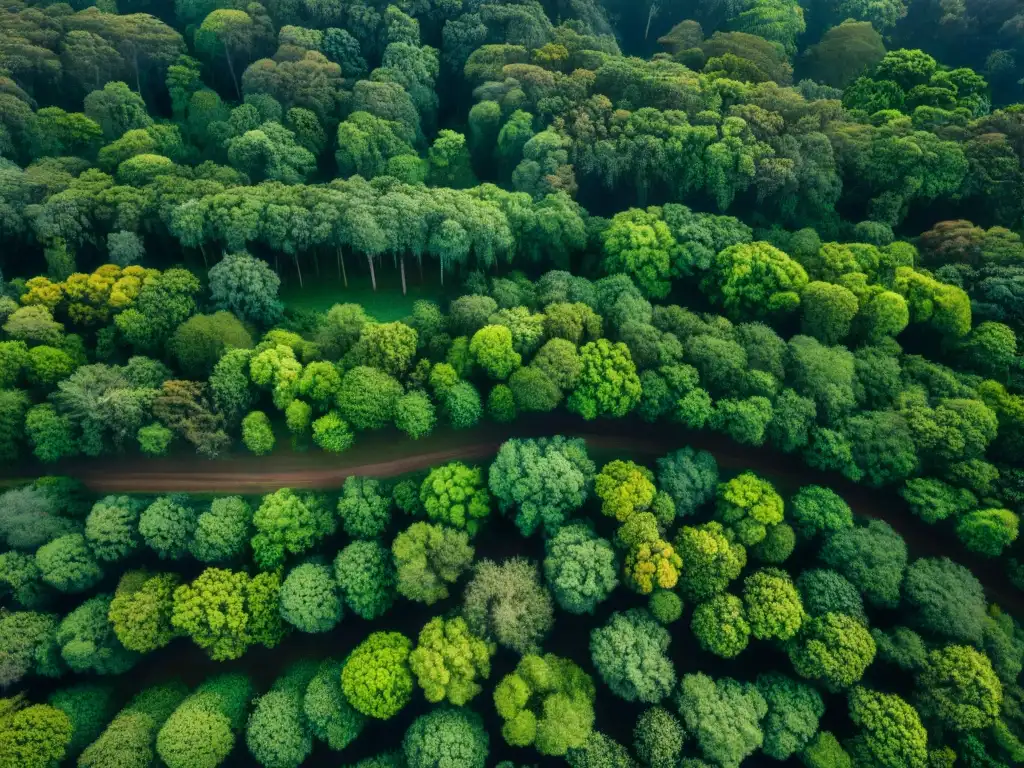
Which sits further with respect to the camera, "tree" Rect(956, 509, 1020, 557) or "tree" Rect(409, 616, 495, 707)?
"tree" Rect(956, 509, 1020, 557)

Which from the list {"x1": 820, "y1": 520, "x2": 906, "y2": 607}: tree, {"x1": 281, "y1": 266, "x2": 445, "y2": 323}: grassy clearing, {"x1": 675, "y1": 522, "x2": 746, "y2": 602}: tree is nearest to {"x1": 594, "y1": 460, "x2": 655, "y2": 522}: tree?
{"x1": 675, "y1": 522, "x2": 746, "y2": 602}: tree

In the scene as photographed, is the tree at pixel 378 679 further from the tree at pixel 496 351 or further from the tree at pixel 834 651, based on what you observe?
the tree at pixel 834 651

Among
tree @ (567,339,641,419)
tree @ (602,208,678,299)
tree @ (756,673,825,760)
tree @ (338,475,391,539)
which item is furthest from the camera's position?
tree @ (602,208,678,299)

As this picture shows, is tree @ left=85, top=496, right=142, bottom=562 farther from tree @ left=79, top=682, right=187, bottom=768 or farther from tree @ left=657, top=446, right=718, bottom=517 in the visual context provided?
tree @ left=657, top=446, right=718, bottom=517

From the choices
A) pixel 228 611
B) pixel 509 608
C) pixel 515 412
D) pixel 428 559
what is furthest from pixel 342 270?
pixel 509 608

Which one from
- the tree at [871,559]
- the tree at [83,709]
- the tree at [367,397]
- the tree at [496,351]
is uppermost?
the tree at [496,351]

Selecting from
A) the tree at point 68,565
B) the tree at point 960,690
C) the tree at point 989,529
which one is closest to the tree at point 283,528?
the tree at point 68,565
